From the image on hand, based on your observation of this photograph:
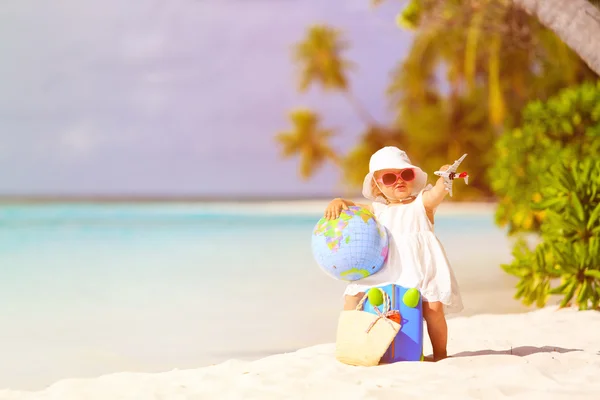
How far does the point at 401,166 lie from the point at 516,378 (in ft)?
4.39

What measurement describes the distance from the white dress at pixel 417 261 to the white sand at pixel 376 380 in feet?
1.39

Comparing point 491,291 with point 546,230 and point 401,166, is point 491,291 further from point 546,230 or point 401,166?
point 401,166

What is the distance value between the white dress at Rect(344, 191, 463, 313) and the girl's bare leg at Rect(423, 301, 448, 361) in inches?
1.9

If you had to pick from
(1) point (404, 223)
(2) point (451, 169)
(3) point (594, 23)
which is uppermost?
(3) point (594, 23)

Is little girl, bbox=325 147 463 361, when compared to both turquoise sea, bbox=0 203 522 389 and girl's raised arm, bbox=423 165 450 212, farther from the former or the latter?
turquoise sea, bbox=0 203 522 389

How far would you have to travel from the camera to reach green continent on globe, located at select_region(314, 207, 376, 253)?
440 cm

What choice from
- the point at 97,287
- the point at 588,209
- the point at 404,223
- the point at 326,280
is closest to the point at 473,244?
the point at 326,280

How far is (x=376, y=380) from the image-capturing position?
4.16m

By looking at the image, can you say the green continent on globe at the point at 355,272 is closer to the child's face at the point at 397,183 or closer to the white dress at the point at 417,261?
the white dress at the point at 417,261

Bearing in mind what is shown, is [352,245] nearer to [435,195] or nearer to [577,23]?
[435,195]

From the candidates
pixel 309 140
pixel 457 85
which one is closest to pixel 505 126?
pixel 457 85

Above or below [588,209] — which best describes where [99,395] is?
below

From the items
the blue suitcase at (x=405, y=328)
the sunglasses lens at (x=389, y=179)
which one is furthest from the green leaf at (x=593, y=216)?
the blue suitcase at (x=405, y=328)

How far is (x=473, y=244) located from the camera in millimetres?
17391
